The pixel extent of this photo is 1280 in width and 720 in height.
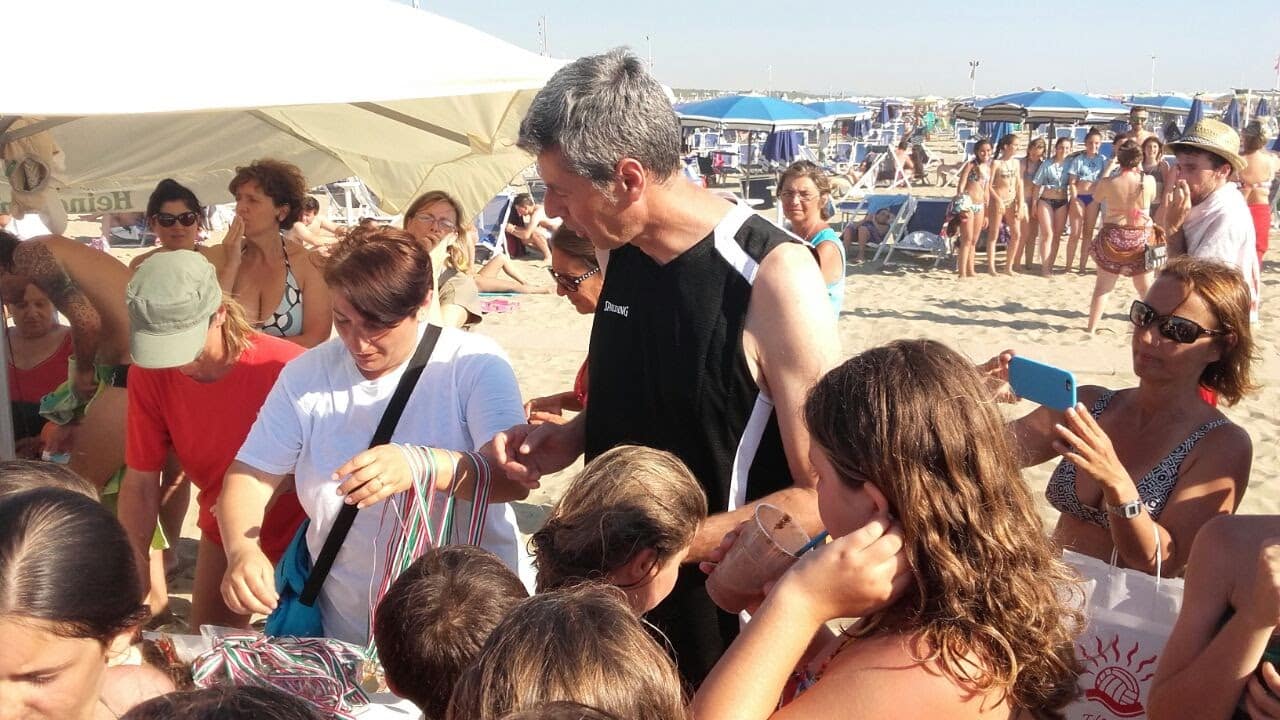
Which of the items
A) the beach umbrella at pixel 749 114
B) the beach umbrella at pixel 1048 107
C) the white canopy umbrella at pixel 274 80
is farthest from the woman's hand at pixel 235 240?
the beach umbrella at pixel 1048 107

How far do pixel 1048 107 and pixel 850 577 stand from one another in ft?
72.8

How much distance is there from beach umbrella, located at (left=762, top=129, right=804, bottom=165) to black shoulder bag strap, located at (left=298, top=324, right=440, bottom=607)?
20032 mm

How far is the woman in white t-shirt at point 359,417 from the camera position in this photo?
7.23 feet

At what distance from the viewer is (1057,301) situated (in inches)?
394

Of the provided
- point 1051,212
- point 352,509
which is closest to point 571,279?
point 352,509

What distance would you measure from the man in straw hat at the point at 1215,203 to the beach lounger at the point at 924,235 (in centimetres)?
715

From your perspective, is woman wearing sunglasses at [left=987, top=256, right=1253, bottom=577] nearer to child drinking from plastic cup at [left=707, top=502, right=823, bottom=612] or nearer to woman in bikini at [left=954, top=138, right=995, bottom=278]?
child drinking from plastic cup at [left=707, top=502, right=823, bottom=612]

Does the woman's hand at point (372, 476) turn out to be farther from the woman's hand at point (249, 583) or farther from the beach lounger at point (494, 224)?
the beach lounger at point (494, 224)

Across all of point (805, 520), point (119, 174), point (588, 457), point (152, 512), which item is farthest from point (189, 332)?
point (119, 174)

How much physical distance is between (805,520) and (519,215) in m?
11.7

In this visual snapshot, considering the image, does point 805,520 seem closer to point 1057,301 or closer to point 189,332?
point 189,332

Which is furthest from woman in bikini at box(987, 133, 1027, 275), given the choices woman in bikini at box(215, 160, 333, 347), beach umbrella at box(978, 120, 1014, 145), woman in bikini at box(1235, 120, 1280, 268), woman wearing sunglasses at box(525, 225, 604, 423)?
beach umbrella at box(978, 120, 1014, 145)

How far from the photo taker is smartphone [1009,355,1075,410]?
2.03m

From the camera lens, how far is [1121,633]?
205 centimetres
